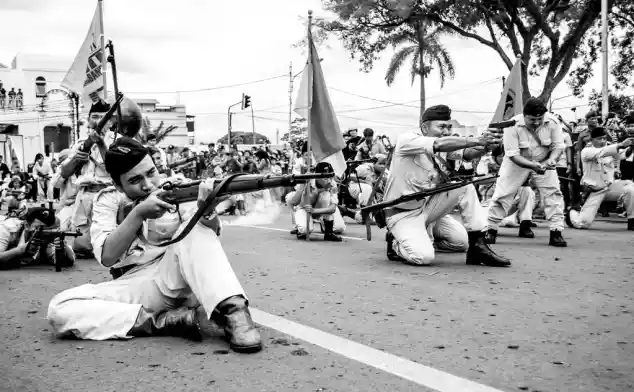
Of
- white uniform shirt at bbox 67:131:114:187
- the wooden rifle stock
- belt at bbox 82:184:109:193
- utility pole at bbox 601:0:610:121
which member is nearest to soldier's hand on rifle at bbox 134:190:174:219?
the wooden rifle stock

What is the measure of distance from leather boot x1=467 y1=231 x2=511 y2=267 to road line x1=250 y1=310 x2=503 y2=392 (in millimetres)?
2891

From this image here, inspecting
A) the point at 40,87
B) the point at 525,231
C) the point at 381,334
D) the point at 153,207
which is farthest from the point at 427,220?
the point at 40,87

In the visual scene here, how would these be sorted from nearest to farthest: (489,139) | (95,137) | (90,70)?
(489,139) < (95,137) < (90,70)

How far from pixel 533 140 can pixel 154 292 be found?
19.7ft

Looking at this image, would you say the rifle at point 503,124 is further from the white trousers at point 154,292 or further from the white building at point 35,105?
the white building at point 35,105

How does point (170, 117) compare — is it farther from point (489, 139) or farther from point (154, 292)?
point (154, 292)

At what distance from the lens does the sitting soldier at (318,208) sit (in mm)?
9812

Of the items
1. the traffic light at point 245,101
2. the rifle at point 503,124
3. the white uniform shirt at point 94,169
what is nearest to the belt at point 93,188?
the white uniform shirt at point 94,169

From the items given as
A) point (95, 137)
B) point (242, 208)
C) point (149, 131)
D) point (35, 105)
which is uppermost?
point (35, 105)

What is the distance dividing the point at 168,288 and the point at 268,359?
86 cm

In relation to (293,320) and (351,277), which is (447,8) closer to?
(351,277)

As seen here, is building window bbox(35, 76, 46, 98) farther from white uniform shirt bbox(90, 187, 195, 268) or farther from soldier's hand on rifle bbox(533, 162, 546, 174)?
white uniform shirt bbox(90, 187, 195, 268)

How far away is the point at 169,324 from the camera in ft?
12.8

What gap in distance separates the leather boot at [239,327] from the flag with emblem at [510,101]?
7.33m
